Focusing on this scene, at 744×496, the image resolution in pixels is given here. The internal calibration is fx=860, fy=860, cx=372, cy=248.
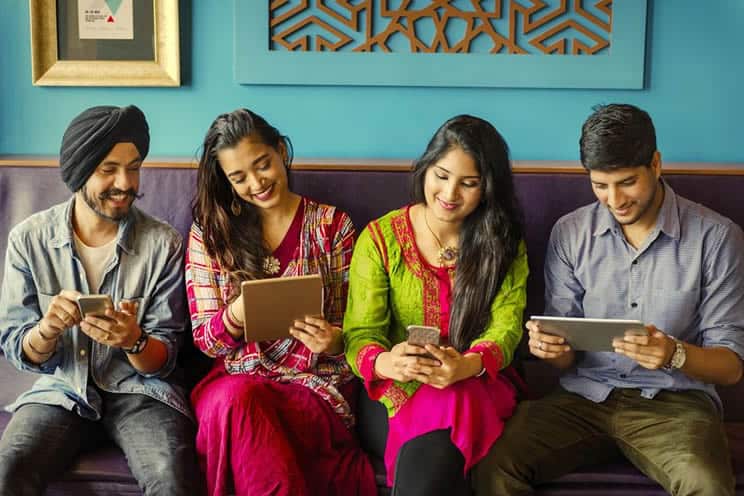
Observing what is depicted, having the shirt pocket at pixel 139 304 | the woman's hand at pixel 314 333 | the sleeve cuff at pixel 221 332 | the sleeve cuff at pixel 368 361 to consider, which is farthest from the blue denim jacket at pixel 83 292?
the sleeve cuff at pixel 368 361

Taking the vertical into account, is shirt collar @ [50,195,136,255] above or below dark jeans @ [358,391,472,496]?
above

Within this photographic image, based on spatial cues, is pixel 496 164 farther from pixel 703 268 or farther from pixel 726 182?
pixel 726 182

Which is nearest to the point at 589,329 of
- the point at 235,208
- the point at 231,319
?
the point at 231,319

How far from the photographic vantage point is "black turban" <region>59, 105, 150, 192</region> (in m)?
2.06

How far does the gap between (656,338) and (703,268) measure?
307mm

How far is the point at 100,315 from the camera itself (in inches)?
76.7

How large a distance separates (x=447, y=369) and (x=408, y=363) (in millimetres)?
87

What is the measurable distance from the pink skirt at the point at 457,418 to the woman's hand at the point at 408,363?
8cm

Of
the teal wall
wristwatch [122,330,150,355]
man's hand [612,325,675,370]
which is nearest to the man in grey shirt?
man's hand [612,325,675,370]

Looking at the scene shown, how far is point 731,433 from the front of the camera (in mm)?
2207

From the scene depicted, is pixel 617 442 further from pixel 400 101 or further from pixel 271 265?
pixel 400 101

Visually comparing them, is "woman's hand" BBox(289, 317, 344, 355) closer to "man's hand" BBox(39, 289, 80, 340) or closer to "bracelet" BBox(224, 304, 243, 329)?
"bracelet" BBox(224, 304, 243, 329)

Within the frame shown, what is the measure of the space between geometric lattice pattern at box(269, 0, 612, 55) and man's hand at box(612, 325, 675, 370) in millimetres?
1107

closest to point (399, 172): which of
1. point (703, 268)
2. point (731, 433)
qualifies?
point (703, 268)
